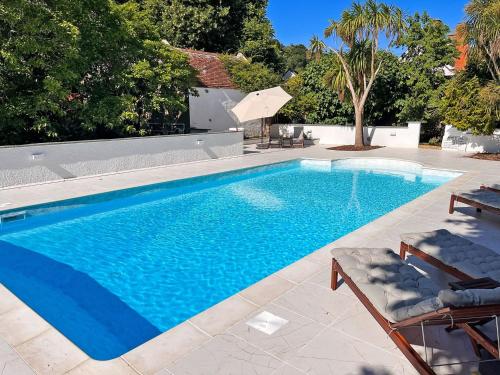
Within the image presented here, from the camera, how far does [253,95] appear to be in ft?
60.5

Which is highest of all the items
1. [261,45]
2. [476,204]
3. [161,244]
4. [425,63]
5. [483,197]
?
[261,45]

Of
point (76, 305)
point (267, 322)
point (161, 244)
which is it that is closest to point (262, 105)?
point (161, 244)

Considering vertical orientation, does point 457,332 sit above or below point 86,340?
above

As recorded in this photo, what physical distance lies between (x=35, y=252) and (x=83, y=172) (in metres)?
5.50

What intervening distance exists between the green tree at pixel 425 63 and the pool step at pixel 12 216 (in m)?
18.7

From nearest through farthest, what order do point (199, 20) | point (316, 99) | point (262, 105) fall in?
point (262, 105), point (316, 99), point (199, 20)

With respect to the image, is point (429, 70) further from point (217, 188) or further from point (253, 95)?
point (217, 188)

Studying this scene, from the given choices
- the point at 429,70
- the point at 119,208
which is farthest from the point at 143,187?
the point at 429,70

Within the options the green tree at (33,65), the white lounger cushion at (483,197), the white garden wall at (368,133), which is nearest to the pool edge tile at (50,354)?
the white lounger cushion at (483,197)

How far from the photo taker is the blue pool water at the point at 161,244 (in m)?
4.99

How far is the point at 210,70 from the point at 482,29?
15.3m

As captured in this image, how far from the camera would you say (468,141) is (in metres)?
18.9

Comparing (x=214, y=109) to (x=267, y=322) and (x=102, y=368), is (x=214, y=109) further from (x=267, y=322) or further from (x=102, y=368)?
(x=102, y=368)

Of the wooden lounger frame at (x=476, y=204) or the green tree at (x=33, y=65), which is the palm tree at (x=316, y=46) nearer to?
the green tree at (x=33, y=65)
